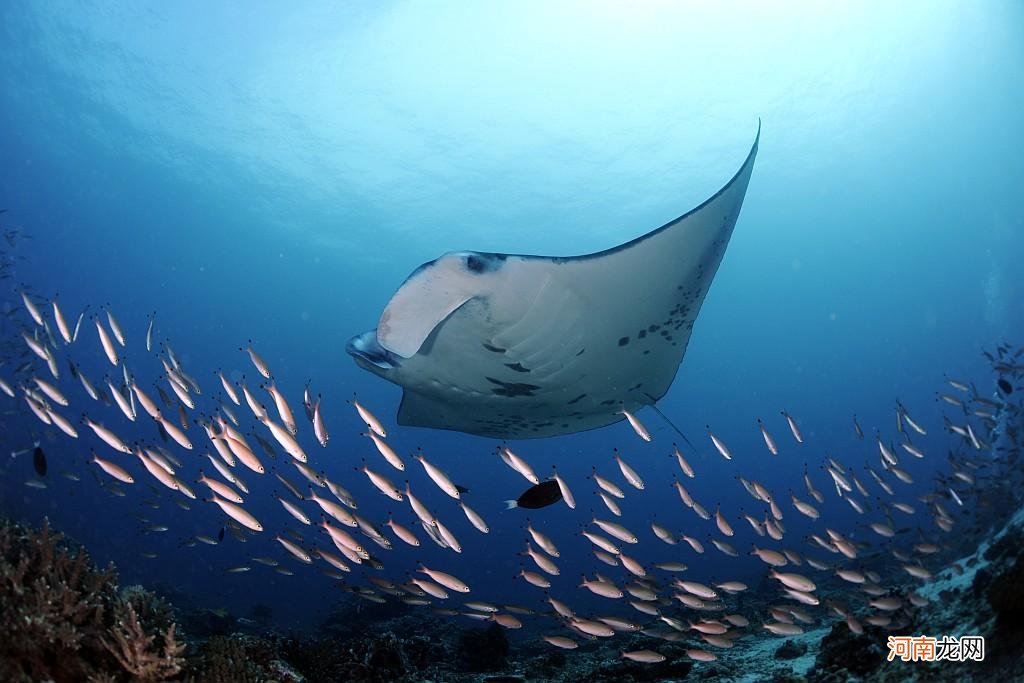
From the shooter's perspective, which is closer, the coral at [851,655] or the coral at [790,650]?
the coral at [851,655]

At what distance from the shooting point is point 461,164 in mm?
24078

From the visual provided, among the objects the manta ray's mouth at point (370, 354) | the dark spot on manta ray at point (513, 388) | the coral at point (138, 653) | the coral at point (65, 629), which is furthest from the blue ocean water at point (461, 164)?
the dark spot on manta ray at point (513, 388)

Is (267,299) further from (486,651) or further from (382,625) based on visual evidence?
(486,651)

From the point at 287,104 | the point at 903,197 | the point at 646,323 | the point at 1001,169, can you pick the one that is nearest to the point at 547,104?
the point at 287,104

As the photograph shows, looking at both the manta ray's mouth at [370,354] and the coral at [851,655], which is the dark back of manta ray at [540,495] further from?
the coral at [851,655]

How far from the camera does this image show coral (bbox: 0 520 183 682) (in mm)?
2863

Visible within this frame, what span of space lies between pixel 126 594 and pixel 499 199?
80.8ft

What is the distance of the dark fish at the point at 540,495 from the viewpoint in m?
4.51

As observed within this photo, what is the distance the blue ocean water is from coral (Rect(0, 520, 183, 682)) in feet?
10.0

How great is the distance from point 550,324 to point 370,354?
5.39 feet

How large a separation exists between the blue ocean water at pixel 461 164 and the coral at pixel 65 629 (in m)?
3.06

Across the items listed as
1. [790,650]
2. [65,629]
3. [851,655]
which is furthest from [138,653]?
[790,650]

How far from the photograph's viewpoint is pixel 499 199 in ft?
87.3

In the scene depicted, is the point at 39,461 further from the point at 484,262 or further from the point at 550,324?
the point at 550,324
